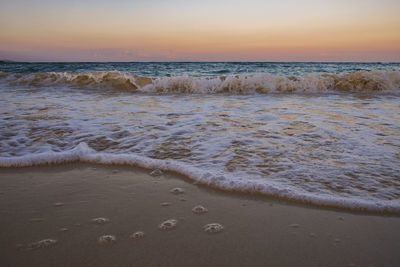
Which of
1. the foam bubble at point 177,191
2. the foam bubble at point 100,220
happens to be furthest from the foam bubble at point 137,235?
the foam bubble at point 177,191

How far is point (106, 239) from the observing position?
62.4 inches

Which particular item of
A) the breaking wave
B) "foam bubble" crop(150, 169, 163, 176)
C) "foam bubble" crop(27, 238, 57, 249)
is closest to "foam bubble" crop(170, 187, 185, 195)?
"foam bubble" crop(150, 169, 163, 176)

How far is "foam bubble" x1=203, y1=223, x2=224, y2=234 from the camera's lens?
66.0 inches

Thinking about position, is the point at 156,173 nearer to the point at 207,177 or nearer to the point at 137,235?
the point at 207,177

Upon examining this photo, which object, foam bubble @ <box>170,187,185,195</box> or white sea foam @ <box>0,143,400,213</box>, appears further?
foam bubble @ <box>170,187,185,195</box>

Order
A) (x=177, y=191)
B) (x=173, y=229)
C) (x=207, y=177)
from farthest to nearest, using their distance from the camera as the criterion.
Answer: (x=207, y=177) < (x=177, y=191) < (x=173, y=229)

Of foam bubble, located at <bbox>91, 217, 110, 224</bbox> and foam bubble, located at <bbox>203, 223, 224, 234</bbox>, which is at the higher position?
foam bubble, located at <bbox>91, 217, 110, 224</bbox>

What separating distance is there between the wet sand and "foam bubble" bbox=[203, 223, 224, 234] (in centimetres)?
3

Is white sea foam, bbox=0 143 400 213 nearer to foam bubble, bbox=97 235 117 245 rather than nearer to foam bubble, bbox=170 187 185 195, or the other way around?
foam bubble, bbox=170 187 185 195

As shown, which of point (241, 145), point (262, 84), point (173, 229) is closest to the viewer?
point (173, 229)

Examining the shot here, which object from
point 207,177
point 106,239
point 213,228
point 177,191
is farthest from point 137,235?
point 207,177

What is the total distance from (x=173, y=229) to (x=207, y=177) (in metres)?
0.78

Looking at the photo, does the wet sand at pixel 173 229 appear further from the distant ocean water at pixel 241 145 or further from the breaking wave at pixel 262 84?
the breaking wave at pixel 262 84

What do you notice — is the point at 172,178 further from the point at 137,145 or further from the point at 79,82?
the point at 79,82
